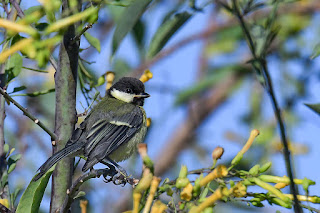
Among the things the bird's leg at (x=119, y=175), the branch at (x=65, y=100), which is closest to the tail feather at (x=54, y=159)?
the branch at (x=65, y=100)

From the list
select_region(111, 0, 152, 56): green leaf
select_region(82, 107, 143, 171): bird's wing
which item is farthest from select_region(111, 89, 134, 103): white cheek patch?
select_region(111, 0, 152, 56): green leaf

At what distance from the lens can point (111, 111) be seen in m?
3.25

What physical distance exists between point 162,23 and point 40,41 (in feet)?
4.64

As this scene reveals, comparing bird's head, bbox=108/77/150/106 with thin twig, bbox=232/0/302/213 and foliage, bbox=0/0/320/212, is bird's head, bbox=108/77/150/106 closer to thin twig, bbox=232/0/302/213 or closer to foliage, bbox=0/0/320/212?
foliage, bbox=0/0/320/212

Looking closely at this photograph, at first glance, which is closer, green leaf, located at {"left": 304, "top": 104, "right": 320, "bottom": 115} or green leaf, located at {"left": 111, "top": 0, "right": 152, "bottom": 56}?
green leaf, located at {"left": 304, "top": 104, "right": 320, "bottom": 115}

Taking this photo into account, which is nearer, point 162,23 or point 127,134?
point 162,23

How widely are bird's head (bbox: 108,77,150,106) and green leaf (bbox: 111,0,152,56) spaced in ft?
4.84

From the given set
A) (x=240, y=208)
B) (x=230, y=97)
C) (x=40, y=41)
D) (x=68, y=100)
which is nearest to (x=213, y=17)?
(x=230, y=97)

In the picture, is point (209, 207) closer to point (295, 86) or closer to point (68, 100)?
point (68, 100)

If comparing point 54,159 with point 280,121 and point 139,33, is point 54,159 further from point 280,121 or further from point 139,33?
point 139,33

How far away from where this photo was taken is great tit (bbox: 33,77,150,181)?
8.80 ft

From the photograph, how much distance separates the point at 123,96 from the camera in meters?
3.65

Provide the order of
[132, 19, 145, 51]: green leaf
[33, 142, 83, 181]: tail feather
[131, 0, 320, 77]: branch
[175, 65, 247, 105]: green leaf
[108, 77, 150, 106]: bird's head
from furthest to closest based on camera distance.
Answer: [131, 0, 320, 77]: branch < [108, 77, 150, 106]: bird's head < [132, 19, 145, 51]: green leaf < [175, 65, 247, 105]: green leaf < [33, 142, 83, 181]: tail feather

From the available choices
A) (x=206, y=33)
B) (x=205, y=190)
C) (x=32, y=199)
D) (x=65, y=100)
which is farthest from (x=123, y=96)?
(x=205, y=190)
